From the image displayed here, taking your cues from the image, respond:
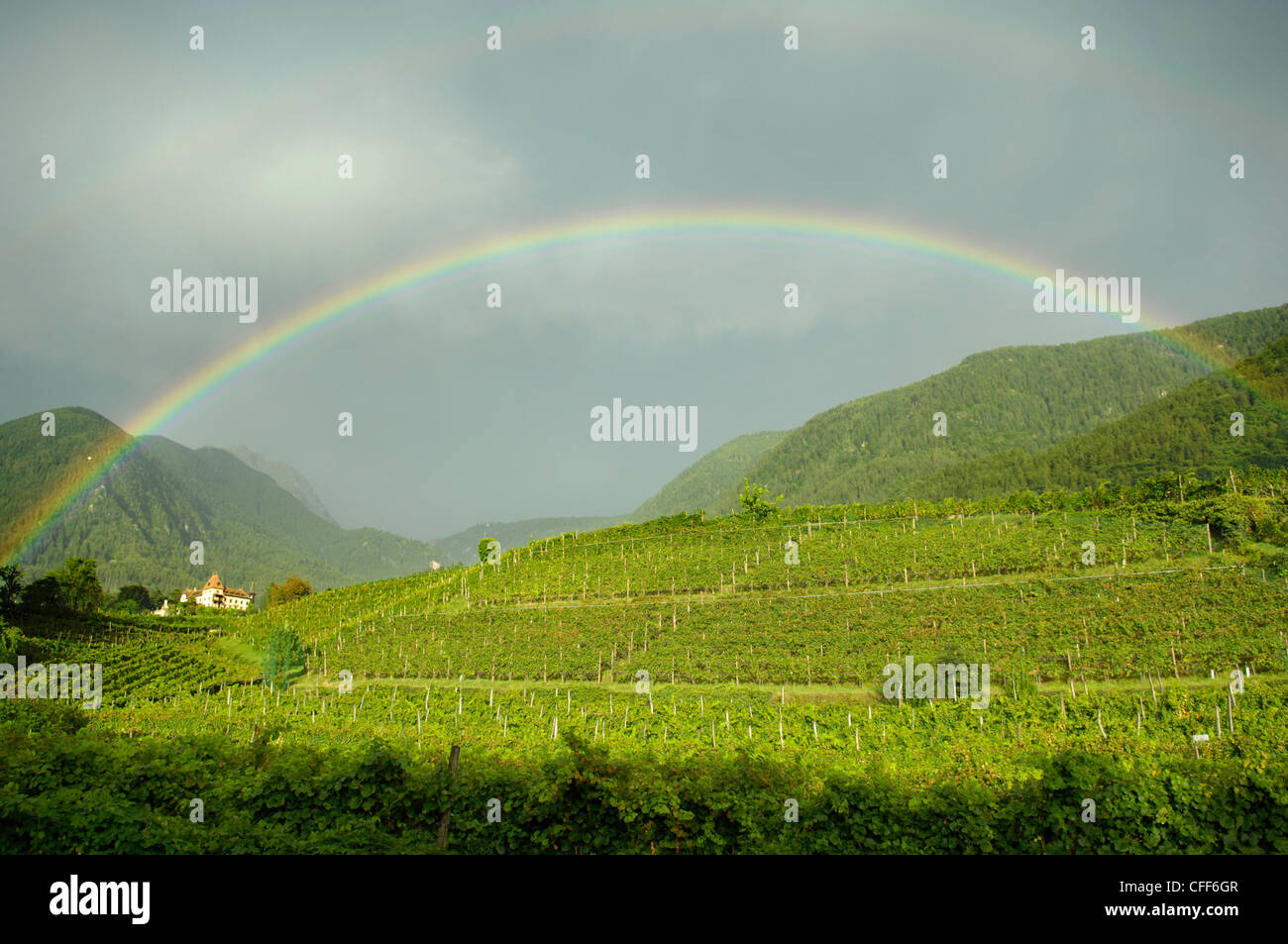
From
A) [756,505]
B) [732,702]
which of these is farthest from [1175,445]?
[732,702]

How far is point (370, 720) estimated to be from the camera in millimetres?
29844

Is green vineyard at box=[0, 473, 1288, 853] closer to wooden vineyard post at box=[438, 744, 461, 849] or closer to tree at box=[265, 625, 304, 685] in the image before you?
wooden vineyard post at box=[438, 744, 461, 849]

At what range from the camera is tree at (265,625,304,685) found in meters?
44.5

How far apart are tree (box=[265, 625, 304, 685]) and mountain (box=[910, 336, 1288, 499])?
358ft

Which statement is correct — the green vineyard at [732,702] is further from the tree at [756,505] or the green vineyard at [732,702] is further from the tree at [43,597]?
the tree at [43,597]

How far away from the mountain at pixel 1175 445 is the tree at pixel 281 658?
10910cm

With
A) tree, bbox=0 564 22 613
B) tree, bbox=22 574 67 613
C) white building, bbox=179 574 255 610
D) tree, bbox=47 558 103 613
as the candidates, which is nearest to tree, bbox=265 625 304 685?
tree, bbox=0 564 22 613

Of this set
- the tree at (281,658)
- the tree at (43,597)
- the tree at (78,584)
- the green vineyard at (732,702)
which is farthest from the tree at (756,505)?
the tree at (78,584)

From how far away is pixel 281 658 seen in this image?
45.2 meters

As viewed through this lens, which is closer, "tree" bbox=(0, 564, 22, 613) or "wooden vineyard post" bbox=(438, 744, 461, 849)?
"wooden vineyard post" bbox=(438, 744, 461, 849)

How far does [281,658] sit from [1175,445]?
13603 cm
